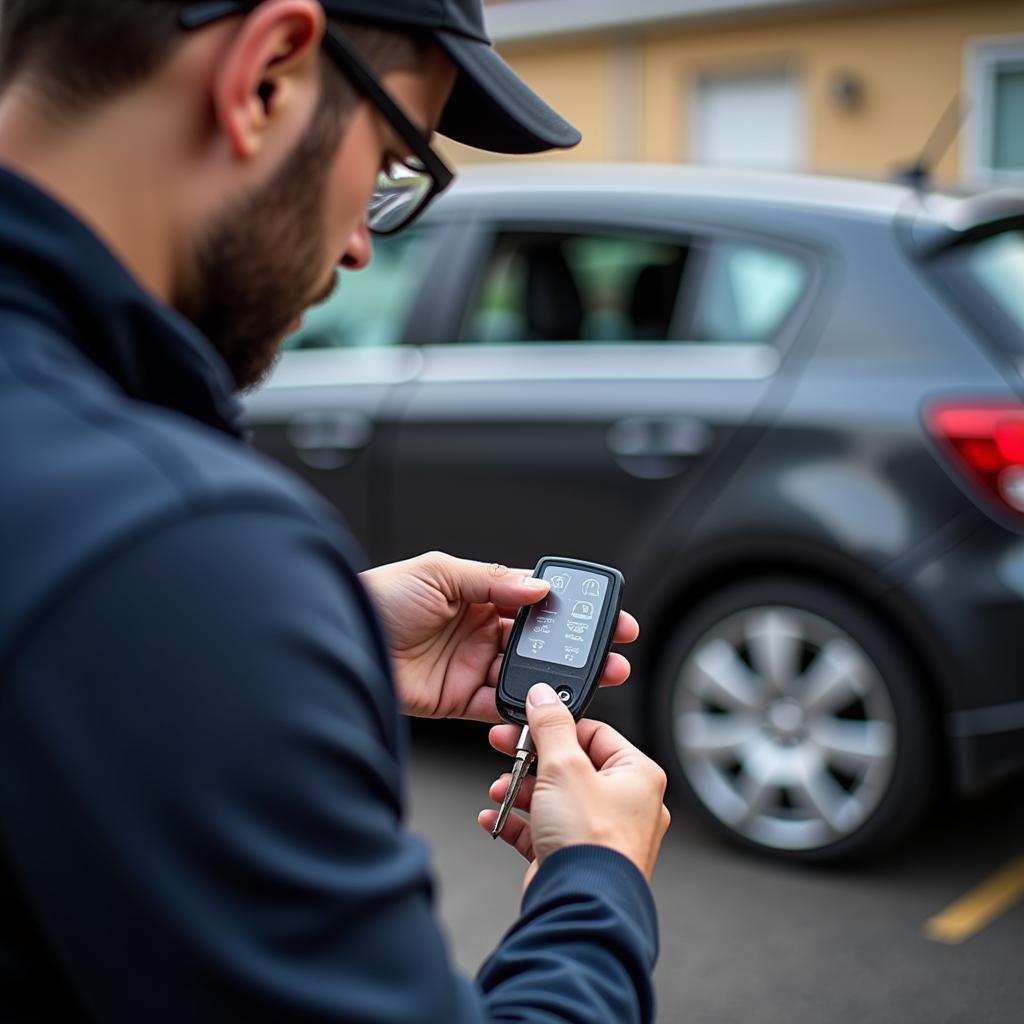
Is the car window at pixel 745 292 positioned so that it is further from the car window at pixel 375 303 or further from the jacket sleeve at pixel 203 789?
the jacket sleeve at pixel 203 789

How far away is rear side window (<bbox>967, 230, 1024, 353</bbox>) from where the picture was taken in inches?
135

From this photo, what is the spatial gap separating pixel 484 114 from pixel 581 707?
2.11ft

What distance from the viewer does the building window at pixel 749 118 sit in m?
12.5

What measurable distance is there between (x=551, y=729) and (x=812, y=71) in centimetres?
1173

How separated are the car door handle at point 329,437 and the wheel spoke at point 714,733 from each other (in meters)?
1.21

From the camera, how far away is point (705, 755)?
364 cm

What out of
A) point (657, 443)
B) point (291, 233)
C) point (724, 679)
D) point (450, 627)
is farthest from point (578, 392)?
point (291, 233)

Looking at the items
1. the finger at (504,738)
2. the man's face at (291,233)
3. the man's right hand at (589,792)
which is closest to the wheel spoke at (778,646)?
the finger at (504,738)

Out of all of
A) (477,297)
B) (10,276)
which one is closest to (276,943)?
(10,276)

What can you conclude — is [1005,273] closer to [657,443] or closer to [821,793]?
[657,443]

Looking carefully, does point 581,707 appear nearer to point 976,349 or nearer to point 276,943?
point 276,943

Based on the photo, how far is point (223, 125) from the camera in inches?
37.1

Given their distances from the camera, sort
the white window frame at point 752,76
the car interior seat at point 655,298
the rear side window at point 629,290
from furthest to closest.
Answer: the white window frame at point 752,76 < the car interior seat at point 655,298 < the rear side window at point 629,290

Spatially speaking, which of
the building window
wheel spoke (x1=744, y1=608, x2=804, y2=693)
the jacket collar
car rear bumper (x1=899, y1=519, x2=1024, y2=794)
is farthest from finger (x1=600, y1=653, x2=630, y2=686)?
the building window
